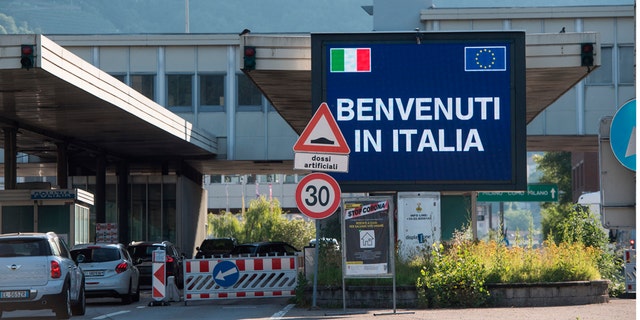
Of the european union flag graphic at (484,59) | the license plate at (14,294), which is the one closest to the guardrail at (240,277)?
the european union flag graphic at (484,59)

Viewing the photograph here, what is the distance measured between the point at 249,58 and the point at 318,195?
639 centimetres

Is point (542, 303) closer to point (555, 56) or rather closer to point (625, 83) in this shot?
point (555, 56)

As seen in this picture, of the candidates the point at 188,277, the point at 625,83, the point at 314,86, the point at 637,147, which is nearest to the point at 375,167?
the point at 314,86

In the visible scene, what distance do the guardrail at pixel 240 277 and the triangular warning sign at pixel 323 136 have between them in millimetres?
5901

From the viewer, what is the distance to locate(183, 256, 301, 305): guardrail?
24.2 meters

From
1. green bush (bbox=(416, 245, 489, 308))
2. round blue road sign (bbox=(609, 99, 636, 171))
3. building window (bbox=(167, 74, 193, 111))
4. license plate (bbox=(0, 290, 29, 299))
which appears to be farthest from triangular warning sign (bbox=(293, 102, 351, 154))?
building window (bbox=(167, 74, 193, 111))

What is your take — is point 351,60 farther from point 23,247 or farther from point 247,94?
point 247,94

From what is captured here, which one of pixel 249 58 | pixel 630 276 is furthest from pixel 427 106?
pixel 630 276

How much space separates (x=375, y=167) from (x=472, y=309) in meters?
3.25

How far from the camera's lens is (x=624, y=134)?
7902mm

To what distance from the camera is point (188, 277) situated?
80.2ft

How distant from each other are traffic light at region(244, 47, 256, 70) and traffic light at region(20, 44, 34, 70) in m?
4.83

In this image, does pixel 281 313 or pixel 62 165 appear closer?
pixel 281 313

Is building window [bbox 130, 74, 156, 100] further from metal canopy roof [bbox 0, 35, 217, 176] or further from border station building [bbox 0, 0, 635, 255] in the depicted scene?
metal canopy roof [bbox 0, 35, 217, 176]
